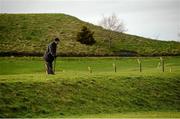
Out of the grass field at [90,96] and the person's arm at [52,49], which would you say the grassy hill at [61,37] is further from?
the grass field at [90,96]

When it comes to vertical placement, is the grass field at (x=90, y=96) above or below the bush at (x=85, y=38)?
below

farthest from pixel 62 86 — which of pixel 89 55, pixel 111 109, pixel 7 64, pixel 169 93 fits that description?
pixel 89 55

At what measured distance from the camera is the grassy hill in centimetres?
8419

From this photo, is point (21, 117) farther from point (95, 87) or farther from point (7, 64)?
point (7, 64)

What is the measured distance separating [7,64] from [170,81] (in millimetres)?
33401

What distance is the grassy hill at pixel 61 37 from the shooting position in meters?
84.2

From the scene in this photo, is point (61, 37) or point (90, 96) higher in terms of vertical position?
point (61, 37)

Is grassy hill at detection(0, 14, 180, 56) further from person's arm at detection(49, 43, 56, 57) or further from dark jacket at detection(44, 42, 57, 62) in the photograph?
person's arm at detection(49, 43, 56, 57)

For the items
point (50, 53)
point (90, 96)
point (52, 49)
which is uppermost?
point (52, 49)

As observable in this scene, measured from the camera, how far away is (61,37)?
99500 millimetres

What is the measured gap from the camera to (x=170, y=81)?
30469 mm

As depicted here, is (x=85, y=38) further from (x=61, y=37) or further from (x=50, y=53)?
(x=50, y=53)

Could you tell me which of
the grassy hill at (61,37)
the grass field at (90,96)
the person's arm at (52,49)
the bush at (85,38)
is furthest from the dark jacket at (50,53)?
the bush at (85,38)

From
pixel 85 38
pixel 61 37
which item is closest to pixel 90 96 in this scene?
pixel 85 38
